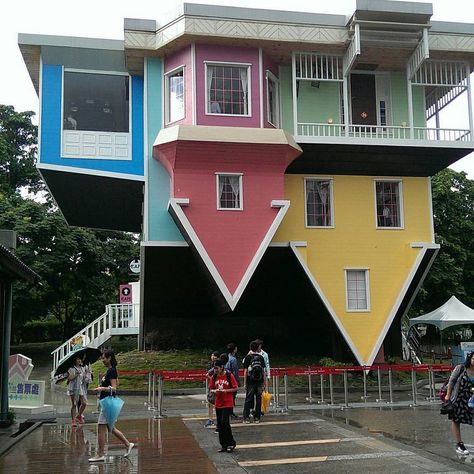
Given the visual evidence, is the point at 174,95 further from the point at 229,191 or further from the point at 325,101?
the point at 325,101

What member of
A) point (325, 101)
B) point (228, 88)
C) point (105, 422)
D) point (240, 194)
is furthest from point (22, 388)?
point (325, 101)

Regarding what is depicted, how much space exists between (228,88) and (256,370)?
39.0 ft

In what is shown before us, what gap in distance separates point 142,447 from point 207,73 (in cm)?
1441

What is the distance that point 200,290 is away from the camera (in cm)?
2422

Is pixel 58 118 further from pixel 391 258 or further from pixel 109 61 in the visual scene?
pixel 391 258

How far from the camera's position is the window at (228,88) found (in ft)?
70.7

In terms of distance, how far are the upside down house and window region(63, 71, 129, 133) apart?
0.17ft

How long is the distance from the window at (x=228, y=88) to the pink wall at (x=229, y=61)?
0.67 feet

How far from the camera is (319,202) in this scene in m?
23.2

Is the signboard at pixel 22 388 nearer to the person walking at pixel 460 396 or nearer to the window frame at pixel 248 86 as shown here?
the window frame at pixel 248 86

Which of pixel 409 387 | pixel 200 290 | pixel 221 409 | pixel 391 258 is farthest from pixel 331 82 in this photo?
pixel 221 409

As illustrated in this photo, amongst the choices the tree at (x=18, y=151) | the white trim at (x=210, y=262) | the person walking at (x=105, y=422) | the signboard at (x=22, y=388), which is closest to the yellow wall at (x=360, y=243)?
the white trim at (x=210, y=262)

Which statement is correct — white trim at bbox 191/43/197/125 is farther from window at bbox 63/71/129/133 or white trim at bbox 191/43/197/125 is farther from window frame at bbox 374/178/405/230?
window frame at bbox 374/178/405/230

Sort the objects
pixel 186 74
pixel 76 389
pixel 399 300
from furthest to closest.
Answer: pixel 399 300, pixel 186 74, pixel 76 389
